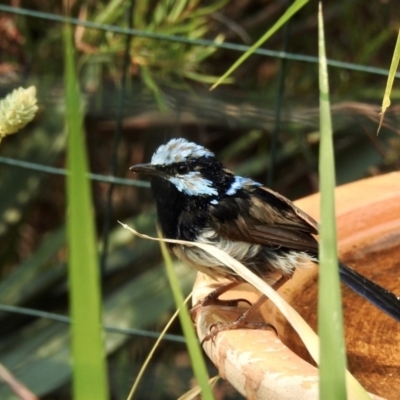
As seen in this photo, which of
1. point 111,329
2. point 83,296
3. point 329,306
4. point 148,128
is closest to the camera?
point 83,296

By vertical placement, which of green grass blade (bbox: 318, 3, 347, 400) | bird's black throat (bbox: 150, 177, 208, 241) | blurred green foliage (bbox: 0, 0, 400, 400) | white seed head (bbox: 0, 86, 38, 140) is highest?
blurred green foliage (bbox: 0, 0, 400, 400)

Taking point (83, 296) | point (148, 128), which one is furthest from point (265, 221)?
point (148, 128)

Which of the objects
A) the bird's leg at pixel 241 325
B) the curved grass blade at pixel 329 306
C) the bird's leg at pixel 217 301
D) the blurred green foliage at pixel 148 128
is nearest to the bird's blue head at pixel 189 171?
the bird's leg at pixel 217 301

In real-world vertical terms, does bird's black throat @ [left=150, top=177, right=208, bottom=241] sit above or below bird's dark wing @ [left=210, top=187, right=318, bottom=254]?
above

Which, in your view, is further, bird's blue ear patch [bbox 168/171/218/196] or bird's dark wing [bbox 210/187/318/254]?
bird's blue ear patch [bbox 168/171/218/196]

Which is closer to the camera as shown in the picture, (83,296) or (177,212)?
(83,296)

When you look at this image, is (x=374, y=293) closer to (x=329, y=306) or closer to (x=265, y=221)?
(x=265, y=221)

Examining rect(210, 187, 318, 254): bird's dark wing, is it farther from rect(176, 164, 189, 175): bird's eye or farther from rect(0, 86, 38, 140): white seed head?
rect(0, 86, 38, 140): white seed head

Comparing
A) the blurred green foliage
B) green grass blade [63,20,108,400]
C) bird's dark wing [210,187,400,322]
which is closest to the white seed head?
green grass blade [63,20,108,400]
